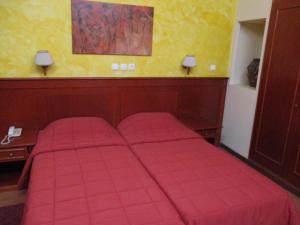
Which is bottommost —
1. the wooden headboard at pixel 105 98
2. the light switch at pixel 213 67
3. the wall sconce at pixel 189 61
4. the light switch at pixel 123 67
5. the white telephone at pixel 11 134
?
the white telephone at pixel 11 134

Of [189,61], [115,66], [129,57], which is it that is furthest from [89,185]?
[189,61]

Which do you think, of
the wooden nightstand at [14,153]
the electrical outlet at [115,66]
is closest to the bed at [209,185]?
the electrical outlet at [115,66]

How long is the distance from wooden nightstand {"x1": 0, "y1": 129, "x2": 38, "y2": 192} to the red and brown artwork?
1009 millimetres

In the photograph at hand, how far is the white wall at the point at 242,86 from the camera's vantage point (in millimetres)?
3070

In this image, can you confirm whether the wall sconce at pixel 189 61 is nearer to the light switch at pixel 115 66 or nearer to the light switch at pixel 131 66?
the light switch at pixel 131 66

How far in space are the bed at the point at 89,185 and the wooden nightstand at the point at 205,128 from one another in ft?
3.36

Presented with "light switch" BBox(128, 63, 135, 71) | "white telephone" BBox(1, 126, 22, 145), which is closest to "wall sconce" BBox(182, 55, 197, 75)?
"light switch" BBox(128, 63, 135, 71)

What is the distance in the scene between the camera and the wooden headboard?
253 cm

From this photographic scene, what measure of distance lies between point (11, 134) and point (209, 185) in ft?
6.31

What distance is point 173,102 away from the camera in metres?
3.15

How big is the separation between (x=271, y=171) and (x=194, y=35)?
1.87 metres

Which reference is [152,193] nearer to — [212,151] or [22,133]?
[212,151]

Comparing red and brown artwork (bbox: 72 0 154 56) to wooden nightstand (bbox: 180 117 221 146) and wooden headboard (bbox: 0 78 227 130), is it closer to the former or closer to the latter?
wooden headboard (bbox: 0 78 227 130)

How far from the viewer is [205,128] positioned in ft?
9.95
